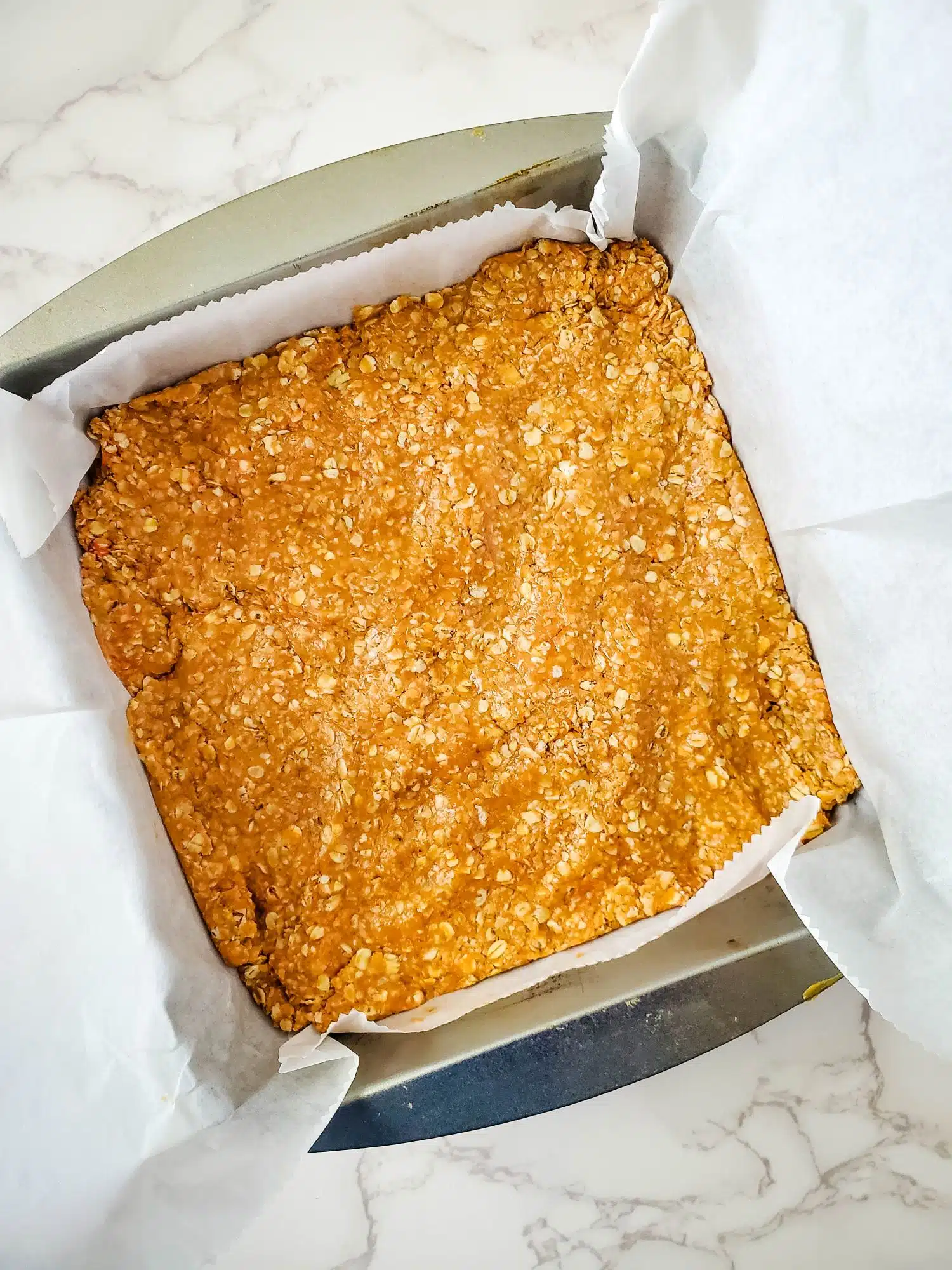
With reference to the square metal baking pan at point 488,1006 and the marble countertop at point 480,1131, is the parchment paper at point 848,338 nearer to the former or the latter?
the square metal baking pan at point 488,1006

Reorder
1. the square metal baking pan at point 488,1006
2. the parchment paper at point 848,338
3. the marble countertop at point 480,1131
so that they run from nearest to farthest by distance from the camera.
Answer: the parchment paper at point 848,338 → the square metal baking pan at point 488,1006 → the marble countertop at point 480,1131

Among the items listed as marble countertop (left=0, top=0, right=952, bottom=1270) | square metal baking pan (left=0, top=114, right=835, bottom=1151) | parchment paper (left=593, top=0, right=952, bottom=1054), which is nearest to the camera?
parchment paper (left=593, top=0, right=952, bottom=1054)

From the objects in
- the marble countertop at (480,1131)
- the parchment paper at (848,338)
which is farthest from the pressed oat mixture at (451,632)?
the marble countertop at (480,1131)

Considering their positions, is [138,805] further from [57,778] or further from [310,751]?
[310,751]

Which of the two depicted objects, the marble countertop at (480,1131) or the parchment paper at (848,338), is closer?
the parchment paper at (848,338)

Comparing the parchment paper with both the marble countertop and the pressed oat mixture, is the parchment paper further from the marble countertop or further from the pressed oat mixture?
the marble countertop

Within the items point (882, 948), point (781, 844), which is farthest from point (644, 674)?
point (882, 948)

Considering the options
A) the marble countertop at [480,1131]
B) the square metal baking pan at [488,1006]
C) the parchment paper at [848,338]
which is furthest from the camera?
the marble countertop at [480,1131]

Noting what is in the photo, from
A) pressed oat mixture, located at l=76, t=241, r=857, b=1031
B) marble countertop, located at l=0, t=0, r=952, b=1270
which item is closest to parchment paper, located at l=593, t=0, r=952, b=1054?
pressed oat mixture, located at l=76, t=241, r=857, b=1031
